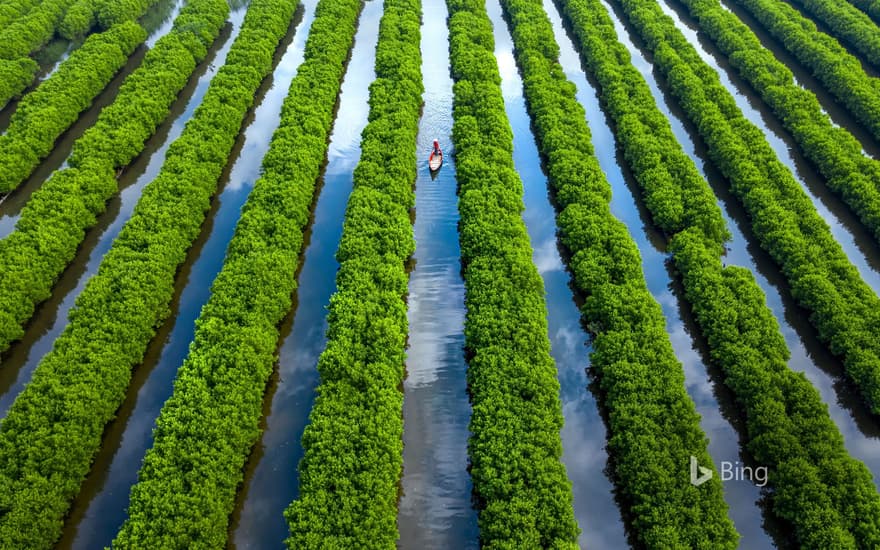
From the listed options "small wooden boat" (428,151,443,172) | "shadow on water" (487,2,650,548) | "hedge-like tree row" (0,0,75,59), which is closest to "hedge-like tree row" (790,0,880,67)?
"shadow on water" (487,2,650,548)

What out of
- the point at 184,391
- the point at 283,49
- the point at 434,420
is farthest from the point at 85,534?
the point at 283,49

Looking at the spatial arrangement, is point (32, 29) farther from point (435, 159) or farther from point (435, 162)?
point (435, 162)

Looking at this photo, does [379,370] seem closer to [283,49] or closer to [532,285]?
[532,285]

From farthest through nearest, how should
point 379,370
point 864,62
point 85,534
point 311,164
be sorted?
point 864,62 → point 311,164 → point 379,370 → point 85,534

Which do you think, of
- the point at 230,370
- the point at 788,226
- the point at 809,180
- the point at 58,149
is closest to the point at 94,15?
the point at 58,149

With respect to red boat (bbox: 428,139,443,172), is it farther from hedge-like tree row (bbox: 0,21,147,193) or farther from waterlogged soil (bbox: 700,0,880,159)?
waterlogged soil (bbox: 700,0,880,159)

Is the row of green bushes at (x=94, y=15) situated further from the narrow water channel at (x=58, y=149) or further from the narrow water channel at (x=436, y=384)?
the narrow water channel at (x=436, y=384)
